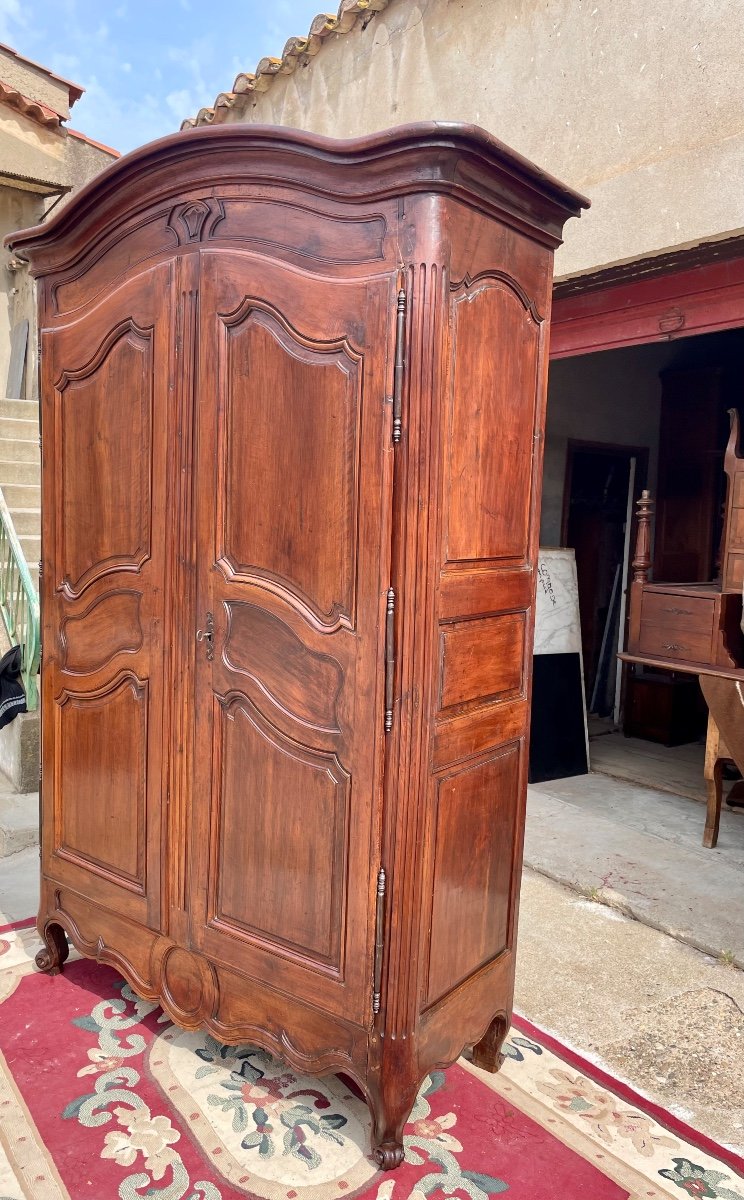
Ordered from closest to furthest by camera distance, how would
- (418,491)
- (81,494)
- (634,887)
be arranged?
(418,491) → (81,494) → (634,887)

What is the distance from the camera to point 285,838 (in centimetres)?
175

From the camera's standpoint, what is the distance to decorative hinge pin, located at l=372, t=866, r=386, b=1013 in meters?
1.61

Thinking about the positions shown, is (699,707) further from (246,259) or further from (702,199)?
(246,259)

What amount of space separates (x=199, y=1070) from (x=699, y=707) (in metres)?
4.28

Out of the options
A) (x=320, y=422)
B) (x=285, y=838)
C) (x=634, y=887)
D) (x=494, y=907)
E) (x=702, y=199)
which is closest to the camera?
(x=320, y=422)

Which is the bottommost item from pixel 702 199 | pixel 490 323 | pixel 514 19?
pixel 490 323

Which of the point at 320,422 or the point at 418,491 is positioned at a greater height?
the point at 320,422

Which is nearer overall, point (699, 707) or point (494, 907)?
point (494, 907)

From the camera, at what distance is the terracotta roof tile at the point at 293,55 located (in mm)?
3941

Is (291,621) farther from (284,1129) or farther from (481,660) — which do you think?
(284,1129)

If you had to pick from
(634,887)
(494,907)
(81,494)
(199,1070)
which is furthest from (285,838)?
(634,887)

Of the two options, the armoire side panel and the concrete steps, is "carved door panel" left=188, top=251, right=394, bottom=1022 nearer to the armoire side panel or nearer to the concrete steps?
the armoire side panel

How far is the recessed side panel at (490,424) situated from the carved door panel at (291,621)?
0.15 metres

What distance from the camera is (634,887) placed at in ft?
10.1
